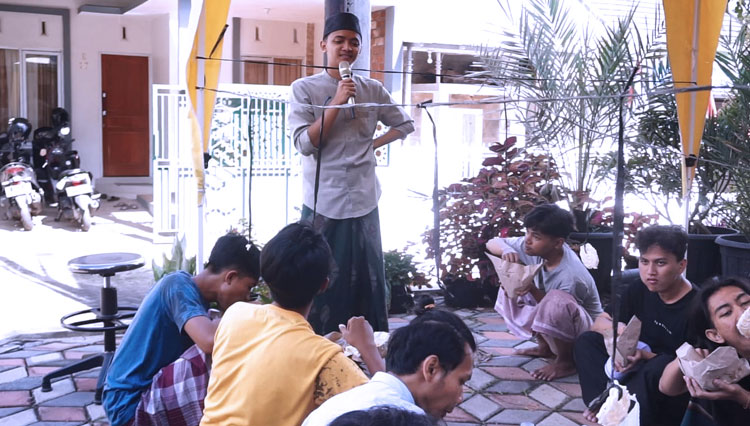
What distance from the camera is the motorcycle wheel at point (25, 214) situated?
353 inches

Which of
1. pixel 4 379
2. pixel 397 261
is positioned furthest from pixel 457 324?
pixel 397 261

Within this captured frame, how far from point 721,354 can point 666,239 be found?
2.56 ft

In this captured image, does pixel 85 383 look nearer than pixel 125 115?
Yes

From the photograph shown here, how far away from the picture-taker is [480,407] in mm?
3744

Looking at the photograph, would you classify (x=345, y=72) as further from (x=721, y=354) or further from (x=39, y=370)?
(x=39, y=370)

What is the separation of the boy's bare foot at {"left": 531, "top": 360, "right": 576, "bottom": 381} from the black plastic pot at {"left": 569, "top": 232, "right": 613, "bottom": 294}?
153 centimetres

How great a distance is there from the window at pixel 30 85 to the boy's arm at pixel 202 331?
→ 394 inches

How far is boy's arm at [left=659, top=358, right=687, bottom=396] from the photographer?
111 inches

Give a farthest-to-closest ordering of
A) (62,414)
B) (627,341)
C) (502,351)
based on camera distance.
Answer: (502,351) < (62,414) < (627,341)

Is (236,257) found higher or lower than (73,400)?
higher

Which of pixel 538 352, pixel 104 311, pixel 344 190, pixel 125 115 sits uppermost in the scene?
pixel 125 115

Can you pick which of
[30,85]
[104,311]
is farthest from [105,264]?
[30,85]

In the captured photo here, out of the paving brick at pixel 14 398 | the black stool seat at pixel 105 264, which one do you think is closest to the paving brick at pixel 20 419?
the paving brick at pixel 14 398

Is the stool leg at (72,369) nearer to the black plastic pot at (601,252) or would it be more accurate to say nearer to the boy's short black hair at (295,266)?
the boy's short black hair at (295,266)
